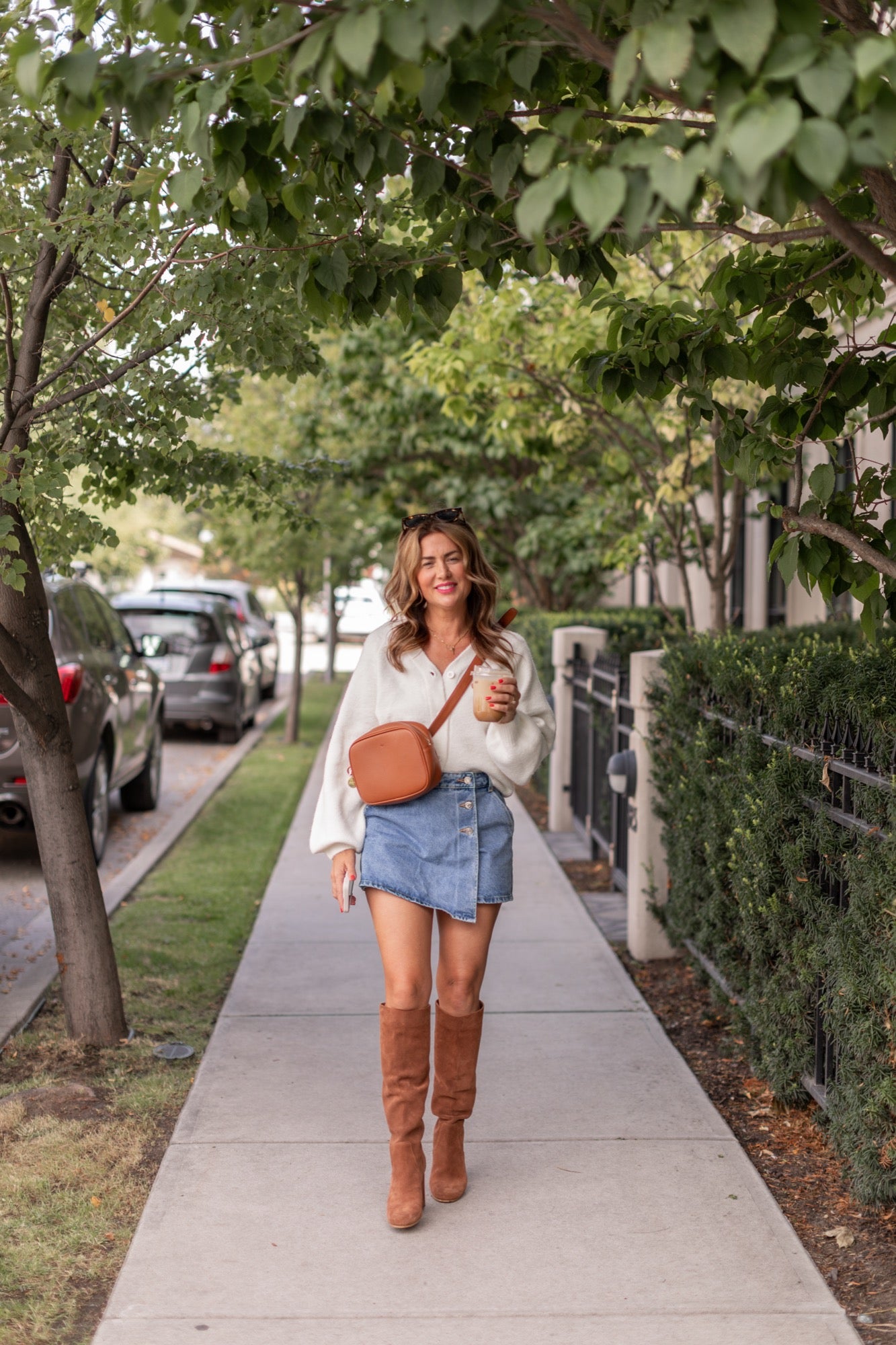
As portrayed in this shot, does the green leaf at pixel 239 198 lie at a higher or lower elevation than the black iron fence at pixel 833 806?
higher

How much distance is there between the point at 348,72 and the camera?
259 centimetres

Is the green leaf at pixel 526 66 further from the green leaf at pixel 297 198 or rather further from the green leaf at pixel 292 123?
the green leaf at pixel 297 198

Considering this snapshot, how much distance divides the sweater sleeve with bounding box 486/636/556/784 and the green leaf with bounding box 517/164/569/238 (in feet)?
5.43

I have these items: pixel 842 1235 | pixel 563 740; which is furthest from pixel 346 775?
pixel 563 740

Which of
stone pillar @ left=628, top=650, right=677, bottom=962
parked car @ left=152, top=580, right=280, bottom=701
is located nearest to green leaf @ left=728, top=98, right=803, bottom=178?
stone pillar @ left=628, top=650, right=677, bottom=962

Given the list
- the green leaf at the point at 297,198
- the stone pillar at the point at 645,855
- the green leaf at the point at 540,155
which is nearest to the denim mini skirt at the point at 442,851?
the green leaf at the point at 297,198

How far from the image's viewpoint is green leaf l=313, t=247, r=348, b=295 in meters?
3.70

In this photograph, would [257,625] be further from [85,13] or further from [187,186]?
[187,186]

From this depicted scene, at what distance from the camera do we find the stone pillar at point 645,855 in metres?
6.28

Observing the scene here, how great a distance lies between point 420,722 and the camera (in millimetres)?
3691

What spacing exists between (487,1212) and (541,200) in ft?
8.93

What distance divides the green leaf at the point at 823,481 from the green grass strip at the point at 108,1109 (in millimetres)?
2675

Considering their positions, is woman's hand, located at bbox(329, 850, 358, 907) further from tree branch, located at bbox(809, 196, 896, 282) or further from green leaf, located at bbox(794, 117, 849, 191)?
green leaf, located at bbox(794, 117, 849, 191)

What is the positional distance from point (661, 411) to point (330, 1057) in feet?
17.4
